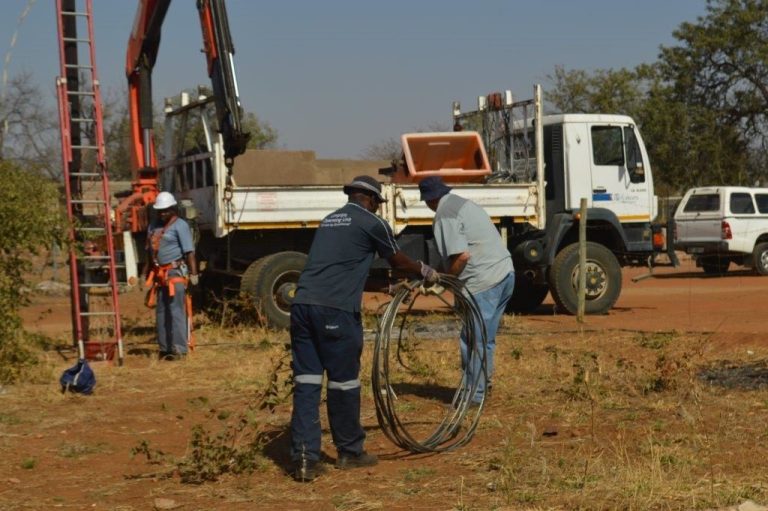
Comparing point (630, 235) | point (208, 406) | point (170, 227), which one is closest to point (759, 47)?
point (630, 235)

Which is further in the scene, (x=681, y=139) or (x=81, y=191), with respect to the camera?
(x=681, y=139)

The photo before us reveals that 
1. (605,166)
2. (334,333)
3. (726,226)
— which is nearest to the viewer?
(334,333)

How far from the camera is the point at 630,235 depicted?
1936 cm

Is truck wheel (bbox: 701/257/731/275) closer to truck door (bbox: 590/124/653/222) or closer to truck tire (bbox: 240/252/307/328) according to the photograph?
truck door (bbox: 590/124/653/222)

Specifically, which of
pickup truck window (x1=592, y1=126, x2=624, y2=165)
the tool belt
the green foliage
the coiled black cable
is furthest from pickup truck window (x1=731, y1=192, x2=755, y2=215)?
the coiled black cable

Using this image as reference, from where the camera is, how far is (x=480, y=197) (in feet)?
58.0

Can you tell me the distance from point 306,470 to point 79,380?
13.8ft

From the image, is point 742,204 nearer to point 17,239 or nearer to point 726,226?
point 726,226

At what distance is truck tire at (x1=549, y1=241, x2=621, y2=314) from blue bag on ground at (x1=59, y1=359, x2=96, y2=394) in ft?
27.8

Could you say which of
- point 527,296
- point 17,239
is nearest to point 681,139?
point 527,296

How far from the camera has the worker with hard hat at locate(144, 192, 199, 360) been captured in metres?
14.0

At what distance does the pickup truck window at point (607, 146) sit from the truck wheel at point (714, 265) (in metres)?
10.6

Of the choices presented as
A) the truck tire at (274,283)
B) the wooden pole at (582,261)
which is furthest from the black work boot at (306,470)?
the wooden pole at (582,261)

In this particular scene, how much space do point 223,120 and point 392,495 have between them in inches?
391
